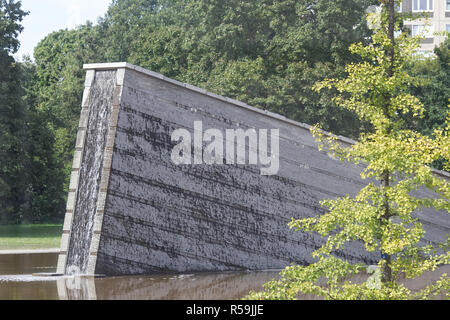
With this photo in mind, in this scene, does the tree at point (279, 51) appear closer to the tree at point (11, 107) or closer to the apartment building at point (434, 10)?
the tree at point (11, 107)

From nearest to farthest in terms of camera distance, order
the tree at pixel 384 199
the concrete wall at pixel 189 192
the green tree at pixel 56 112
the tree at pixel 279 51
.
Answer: the tree at pixel 384 199 < the concrete wall at pixel 189 192 < the tree at pixel 279 51 < the green tree at pixel 56 112

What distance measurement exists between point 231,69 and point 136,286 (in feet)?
59.5

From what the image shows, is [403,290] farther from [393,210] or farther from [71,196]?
[71,196]

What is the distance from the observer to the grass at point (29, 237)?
2642 centimetres

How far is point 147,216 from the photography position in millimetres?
15711

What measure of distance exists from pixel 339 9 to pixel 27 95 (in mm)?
20005

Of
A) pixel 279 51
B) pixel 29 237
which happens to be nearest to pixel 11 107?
pixel 29 237

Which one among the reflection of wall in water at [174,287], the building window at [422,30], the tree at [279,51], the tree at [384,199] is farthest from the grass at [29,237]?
the tree at [384,199]

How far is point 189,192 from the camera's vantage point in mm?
16297

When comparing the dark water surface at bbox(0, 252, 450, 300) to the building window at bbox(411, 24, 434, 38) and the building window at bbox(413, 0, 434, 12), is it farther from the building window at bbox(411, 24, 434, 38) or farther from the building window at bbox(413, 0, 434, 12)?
the building window at bbox(413, 0, 434, 12)

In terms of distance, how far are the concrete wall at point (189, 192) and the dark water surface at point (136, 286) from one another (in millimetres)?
612

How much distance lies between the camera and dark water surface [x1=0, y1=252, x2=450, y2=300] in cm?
1252

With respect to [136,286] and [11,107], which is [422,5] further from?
[136,286]

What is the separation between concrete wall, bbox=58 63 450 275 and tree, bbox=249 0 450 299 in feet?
17.3
